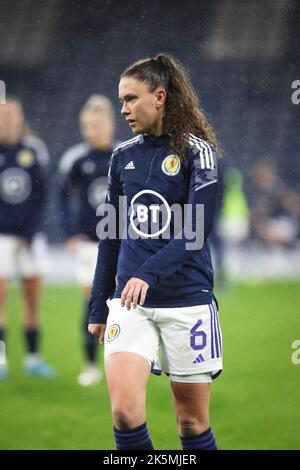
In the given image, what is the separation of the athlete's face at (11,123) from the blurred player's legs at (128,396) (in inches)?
103

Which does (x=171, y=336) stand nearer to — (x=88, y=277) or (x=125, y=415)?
(x=125, y=415)

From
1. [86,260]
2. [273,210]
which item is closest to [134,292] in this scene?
[86,260]

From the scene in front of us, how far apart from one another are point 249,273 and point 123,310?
785 cm

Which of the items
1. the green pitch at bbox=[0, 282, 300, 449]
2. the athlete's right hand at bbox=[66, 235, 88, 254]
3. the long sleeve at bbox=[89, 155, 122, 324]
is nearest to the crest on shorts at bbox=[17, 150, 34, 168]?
the athlete's right hand at bbox=[66, 235, 88, 254]

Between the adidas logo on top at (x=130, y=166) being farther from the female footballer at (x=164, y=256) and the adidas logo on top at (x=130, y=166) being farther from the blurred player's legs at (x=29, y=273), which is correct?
the blurred player's legs at (x=29, y=273)

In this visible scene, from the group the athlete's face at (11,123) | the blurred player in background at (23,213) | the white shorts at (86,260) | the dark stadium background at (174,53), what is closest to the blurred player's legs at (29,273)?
the blurred player in background at (23,213)

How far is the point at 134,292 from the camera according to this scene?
2.43 metres

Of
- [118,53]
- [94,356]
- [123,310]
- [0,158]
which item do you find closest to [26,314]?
[94,356]

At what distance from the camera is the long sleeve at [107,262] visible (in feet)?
8.87

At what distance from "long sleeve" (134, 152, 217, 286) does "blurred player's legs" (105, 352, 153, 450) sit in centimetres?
26

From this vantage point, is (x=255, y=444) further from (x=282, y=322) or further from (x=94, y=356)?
(x=282, y=322)

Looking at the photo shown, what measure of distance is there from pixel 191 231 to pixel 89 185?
227cm

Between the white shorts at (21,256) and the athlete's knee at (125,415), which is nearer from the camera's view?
the athlete's knee at (125,415)

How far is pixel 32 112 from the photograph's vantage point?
310 inches
